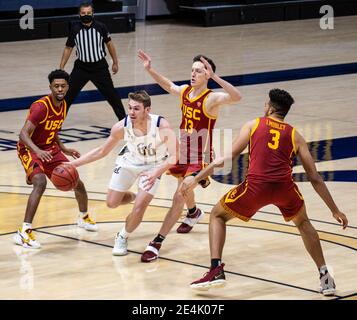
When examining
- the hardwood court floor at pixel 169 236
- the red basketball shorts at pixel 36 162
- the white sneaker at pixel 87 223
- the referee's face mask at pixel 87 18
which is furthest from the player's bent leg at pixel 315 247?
the referee's face mask at pixel 87 18

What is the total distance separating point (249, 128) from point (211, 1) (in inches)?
702

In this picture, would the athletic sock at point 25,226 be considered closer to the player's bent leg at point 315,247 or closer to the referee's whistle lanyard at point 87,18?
the player's bent leg at point 315,247

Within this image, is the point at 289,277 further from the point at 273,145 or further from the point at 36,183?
the point at 36,183

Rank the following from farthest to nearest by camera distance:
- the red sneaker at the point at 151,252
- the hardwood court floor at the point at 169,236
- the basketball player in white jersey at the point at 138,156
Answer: the basketball player in white jersey at the point at 138,156, the red sneaker at the point at 151,252, the hardwood court floor at the point at 169,236

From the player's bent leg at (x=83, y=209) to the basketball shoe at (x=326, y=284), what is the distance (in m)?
2.45

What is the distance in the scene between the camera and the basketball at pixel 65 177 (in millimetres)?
8883

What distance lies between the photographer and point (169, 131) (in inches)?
349

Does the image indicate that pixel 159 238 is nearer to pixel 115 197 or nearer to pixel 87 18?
pixel 115 197

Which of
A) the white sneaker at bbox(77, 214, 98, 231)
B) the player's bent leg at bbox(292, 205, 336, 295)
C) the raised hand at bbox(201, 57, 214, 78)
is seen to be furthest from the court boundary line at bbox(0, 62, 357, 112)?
the player's bent leg at bbox(292, 205, 336, 295)

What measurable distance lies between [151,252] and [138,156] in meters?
0.82

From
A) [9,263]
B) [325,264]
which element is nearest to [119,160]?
[9,263]

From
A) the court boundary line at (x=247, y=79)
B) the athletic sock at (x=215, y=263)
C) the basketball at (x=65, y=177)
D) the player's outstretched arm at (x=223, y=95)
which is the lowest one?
the court boundary line at (x=247, y=79)

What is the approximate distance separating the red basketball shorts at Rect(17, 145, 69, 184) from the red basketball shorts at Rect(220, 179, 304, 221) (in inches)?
79.0

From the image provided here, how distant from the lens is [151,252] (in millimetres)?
8633
